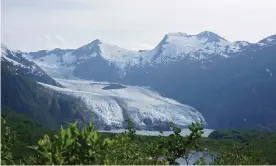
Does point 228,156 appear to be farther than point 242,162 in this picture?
Yes

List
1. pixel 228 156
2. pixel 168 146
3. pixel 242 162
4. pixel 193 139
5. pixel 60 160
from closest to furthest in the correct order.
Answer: pixel 60 160 < pixel 193 139 < pixel 168 146 < pixel 242 162 < pixel 228 156

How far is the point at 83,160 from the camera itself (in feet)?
74.3

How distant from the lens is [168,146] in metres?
44.0

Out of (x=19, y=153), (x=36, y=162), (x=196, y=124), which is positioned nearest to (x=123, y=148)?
(x=196, y=124)

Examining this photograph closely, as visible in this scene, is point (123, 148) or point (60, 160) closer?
point (60, 160)

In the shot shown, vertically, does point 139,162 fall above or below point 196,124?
below

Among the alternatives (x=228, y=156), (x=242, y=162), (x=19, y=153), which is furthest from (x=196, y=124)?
(x=19, y=153)

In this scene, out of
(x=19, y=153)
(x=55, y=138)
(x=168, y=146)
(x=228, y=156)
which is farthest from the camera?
(x=19, y=153)

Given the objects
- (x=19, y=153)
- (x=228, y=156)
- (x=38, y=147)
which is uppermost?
(x=38, y=147)

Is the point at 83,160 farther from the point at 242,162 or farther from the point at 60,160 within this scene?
the point at 242,162

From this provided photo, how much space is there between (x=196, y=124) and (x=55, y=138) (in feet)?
52.5

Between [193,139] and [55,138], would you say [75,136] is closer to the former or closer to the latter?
[55,138]

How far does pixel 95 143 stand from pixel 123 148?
19461 millimetres

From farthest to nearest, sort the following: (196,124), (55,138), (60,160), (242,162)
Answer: (242,162) → (196,124) → (55,138) → (60,160)
